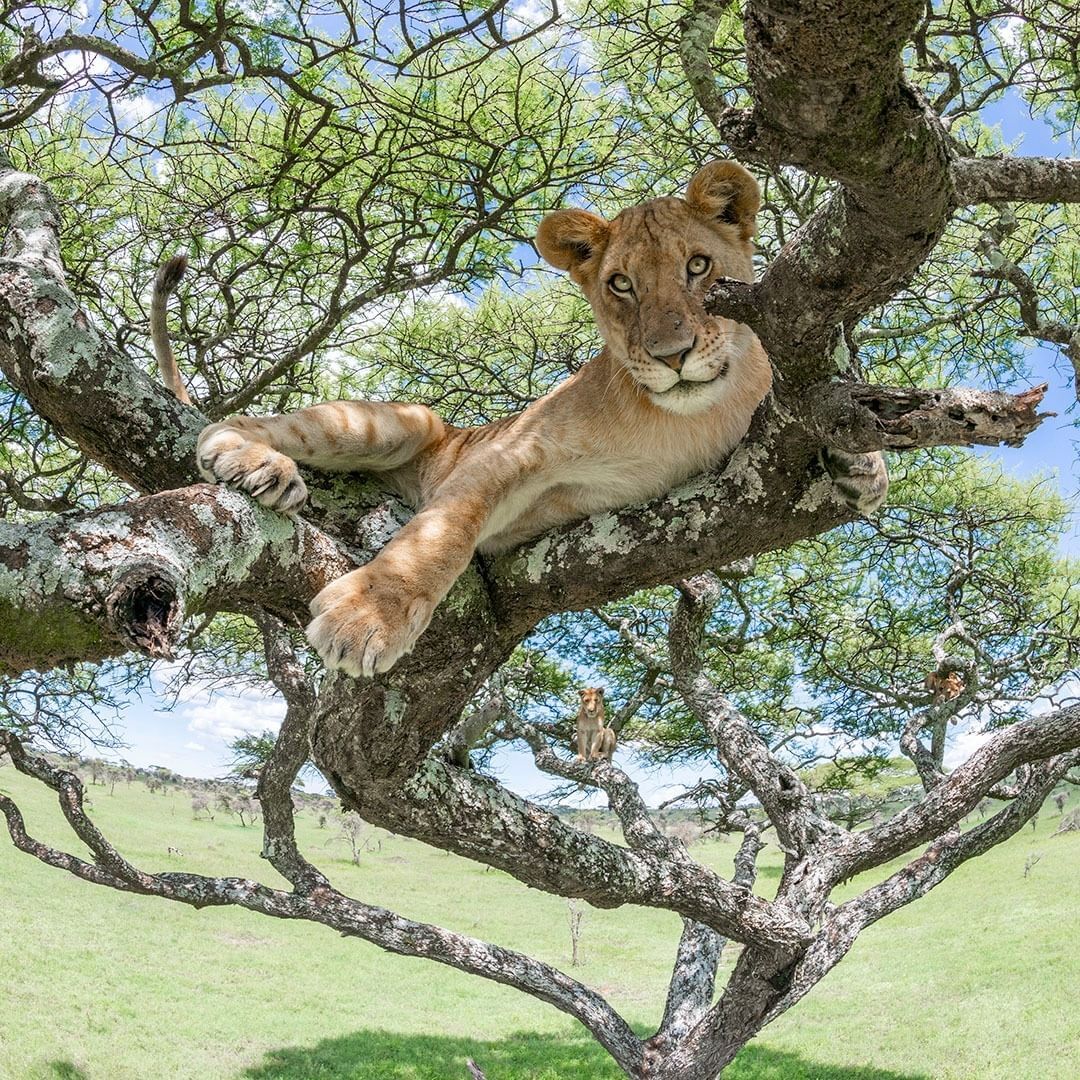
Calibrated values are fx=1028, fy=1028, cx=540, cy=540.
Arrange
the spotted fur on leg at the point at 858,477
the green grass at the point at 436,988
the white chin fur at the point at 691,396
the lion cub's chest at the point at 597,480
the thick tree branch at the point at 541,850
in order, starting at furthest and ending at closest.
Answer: the green grass at the point at 436,988, the thick tree branch at the point at 541,850, the lion cub's chest at the point at 597,480, the white chin fur at the point at 691,396, the spotted fur on leg at the point at 858,477

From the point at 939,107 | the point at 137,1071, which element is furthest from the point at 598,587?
the point at 137,1071

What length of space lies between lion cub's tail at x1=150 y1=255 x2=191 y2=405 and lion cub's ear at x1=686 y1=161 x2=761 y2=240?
208 centimetres

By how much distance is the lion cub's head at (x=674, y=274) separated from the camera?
3.35 meters

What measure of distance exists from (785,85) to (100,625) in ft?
6.01

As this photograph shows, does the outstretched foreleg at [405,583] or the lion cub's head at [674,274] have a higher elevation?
the lion cub's head at [674,274]

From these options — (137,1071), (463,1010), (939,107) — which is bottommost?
(137,1071)

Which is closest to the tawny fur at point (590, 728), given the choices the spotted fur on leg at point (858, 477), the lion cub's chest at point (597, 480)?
the lion cub's chest at point (597, 480)

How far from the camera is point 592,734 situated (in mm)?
9523

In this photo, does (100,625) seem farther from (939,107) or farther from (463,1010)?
(463,1010)

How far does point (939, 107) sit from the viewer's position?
19.6ft

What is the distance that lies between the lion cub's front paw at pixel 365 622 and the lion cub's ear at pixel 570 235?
64.4 inches

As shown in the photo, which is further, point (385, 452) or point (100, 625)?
point (385, 452)

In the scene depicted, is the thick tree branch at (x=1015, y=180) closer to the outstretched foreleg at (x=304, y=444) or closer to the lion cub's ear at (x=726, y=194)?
the lion cub's ear at (x=726, y=194)

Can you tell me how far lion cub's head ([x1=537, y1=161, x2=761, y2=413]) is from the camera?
3.35m
